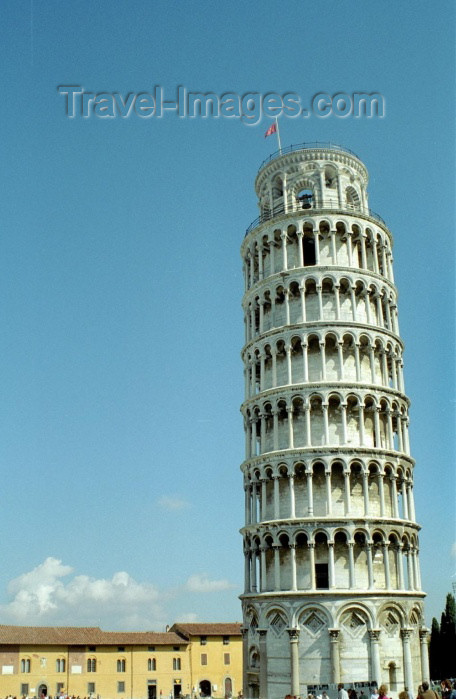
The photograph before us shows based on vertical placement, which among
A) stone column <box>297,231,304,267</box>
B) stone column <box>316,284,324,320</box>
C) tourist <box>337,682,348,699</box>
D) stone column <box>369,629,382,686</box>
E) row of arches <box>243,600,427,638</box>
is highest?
stone column <box>297,231,304,267</box>

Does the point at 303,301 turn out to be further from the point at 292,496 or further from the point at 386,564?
the point at 386,564

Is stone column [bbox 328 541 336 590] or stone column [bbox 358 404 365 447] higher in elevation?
stone column [bbox 358 404 365 447]

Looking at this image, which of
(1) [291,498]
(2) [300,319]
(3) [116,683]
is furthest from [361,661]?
(3) [116,683]

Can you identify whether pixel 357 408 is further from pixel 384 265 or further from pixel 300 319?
pixel 384 265

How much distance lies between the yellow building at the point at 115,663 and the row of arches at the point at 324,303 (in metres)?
41.6

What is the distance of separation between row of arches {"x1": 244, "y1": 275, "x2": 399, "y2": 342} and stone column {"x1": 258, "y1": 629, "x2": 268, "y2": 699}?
721 inches

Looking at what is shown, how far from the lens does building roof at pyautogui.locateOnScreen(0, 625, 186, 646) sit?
7319 centimetres

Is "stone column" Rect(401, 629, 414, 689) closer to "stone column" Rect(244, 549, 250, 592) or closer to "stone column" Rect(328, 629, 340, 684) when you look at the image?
"stone column" Rect(328, 629, 340, 684)

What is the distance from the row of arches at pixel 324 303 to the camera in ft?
154

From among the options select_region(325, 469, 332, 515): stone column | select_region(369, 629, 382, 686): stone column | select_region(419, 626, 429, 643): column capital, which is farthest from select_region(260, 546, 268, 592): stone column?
select_region(419, 626, 429, 643): column capital

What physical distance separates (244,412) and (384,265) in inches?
536

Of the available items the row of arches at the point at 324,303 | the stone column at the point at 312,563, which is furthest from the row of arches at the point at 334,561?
the row of arches at the point at 324,303

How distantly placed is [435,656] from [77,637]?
35634 millimetres

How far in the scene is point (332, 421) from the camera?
44.6m
